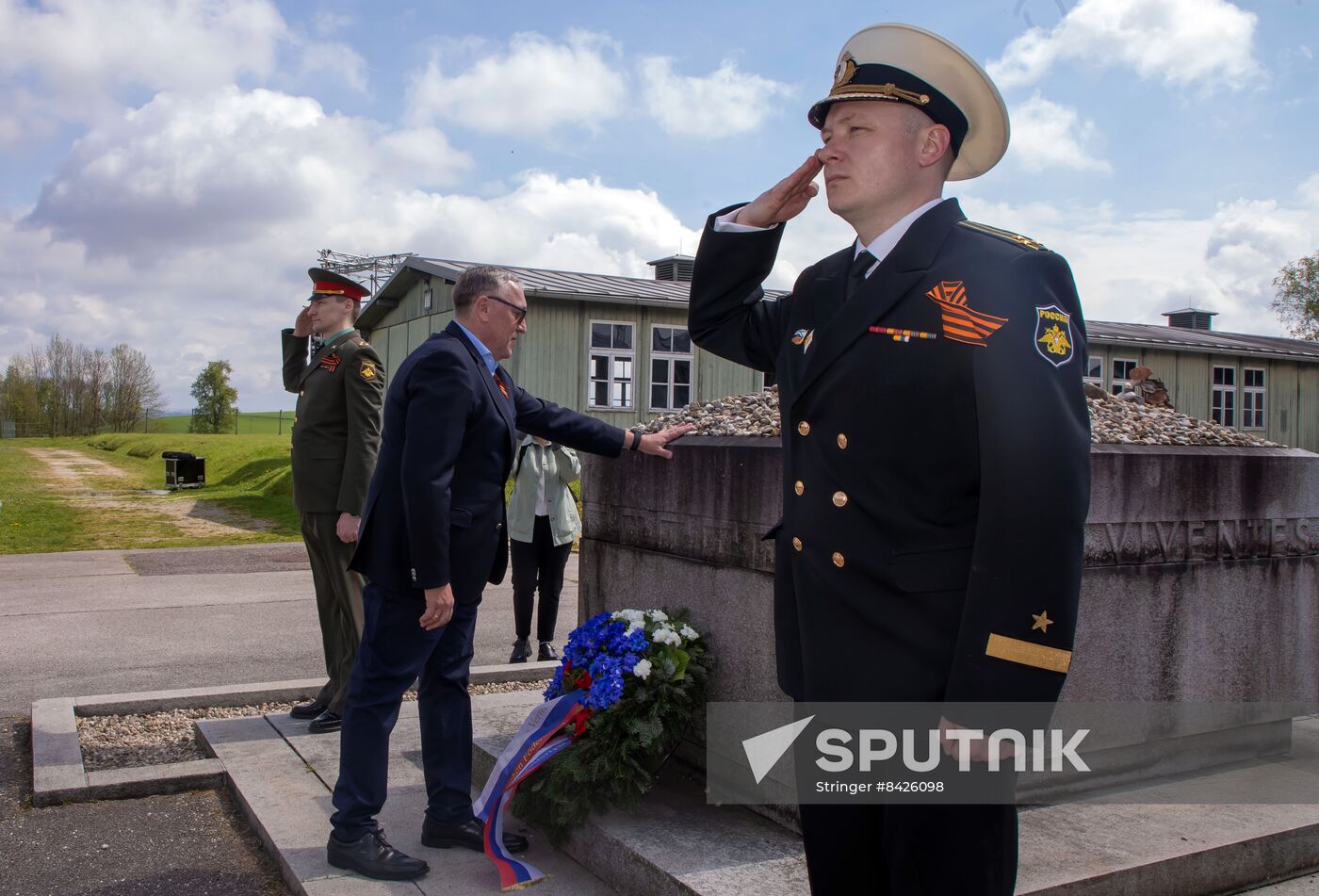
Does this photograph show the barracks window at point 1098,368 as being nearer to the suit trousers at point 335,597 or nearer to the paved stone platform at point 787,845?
the paved stone platform at point 787,845

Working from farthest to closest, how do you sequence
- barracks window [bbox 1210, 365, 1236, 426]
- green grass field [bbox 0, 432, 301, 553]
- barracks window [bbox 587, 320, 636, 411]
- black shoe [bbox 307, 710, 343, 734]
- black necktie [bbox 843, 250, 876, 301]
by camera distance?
barracks window [bbox 1210, 365, 1236, 426] < barracks window [bbox 587, 320, 636, 411] < green grass field [bbox 0, 432, 301, 553] < black shoe [bbox 307, 710, 343, 734] < black necktie [bbox 843, 250, 876, 301]

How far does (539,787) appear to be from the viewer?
4012mm

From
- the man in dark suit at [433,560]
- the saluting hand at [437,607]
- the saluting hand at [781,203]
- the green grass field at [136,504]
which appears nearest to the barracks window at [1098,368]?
the green grass field at [136,504]

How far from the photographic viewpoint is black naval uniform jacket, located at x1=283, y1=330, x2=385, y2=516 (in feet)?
18.3

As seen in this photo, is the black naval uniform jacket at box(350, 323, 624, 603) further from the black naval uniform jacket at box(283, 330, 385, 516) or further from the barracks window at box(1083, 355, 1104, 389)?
the barracks window at box(1083, 355, 1104, 389)

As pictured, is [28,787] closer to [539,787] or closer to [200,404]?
[539,787]

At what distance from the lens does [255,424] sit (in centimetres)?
9900

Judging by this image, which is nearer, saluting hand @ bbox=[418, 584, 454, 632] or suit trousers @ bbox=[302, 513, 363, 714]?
saluting hand @ bbox=[418, 584, 454, 632]

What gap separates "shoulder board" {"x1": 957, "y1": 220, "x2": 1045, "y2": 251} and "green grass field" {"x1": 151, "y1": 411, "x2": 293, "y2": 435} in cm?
8503

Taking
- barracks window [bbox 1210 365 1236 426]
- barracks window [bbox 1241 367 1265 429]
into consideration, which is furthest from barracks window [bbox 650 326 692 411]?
barracks window [bbox 1241 367 1265 429]

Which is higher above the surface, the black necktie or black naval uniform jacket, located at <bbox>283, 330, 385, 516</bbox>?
the black necktie

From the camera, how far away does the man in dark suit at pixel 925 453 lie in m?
2.01

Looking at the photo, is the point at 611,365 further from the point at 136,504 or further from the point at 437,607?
the point at 437,607

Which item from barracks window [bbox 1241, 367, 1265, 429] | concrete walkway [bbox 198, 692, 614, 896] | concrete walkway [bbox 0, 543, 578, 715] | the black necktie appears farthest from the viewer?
barracks window [bbox 1241, 367, 1265, 429]
